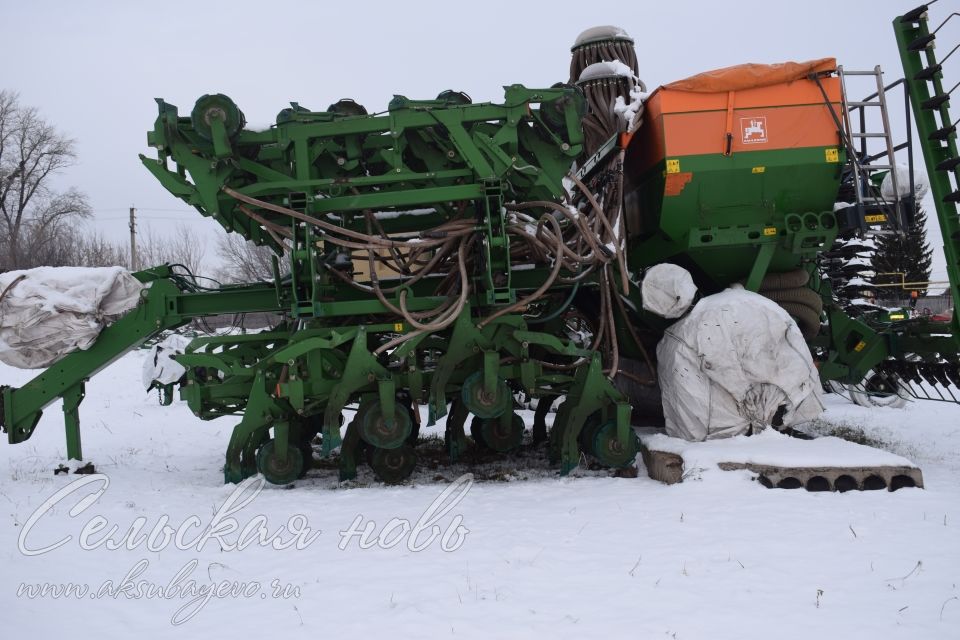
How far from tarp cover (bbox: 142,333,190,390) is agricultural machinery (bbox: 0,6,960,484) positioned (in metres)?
3.78

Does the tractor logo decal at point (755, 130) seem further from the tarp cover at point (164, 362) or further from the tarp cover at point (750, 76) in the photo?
the tarp cover at point (164, 362)

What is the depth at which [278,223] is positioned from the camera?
20.6ft

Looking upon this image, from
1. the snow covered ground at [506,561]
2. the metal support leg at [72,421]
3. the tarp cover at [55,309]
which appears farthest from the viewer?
the metal support leg at [72,421]

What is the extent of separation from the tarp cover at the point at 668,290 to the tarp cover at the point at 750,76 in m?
1.45

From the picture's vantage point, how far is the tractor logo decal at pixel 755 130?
6094 mm

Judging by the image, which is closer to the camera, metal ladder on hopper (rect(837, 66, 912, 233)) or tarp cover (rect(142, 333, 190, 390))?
metal ladder on hopper (rect(837, 66, 912, 233))

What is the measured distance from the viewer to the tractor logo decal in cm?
609

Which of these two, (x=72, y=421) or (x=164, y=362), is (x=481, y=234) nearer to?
(x=72, y=421)

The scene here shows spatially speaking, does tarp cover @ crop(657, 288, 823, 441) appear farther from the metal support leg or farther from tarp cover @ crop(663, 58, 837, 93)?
the metal support leg

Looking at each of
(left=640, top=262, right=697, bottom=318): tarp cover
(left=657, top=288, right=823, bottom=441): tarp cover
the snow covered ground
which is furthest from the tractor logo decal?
the snow covered ground

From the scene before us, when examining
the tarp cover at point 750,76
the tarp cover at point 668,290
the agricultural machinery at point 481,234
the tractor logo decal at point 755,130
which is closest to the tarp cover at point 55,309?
the agricultural machinery at point 481,234

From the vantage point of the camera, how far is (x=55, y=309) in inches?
247

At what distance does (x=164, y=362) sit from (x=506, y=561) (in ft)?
28.0

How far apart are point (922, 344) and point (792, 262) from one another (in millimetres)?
1416
